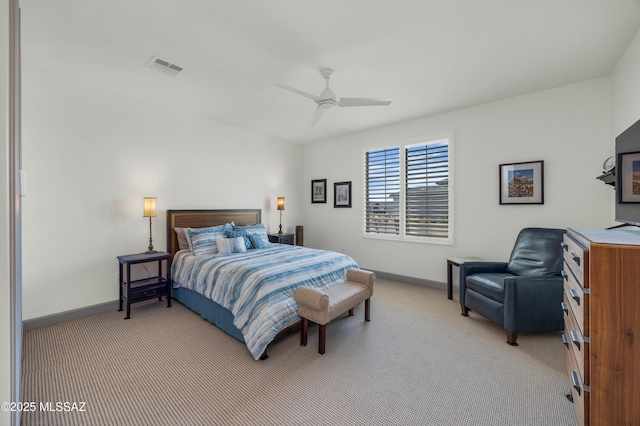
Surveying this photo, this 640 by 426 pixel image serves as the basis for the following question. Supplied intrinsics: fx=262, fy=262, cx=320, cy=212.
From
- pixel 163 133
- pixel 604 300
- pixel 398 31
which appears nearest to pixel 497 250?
pixel 604 300

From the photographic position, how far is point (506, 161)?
12.1ft

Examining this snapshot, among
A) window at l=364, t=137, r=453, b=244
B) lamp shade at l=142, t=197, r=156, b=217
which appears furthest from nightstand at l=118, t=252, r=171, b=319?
window at l=364, t=137, r=453, b=244

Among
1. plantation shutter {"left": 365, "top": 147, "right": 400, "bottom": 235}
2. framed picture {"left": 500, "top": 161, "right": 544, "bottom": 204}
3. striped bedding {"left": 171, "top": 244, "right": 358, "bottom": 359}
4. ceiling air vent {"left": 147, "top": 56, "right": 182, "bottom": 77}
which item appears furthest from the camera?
plantation shutter {"left": 365, "top": 147, "right": 400, "bottom": 235}

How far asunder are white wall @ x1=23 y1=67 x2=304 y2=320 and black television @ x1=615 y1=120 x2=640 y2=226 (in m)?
4.88

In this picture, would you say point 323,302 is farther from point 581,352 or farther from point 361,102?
point 361,102

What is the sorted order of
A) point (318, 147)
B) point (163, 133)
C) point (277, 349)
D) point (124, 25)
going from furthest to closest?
point (318, 147) → point (163, 133) → point (277, 349) → point (124, 25)

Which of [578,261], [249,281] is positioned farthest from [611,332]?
[249,281]

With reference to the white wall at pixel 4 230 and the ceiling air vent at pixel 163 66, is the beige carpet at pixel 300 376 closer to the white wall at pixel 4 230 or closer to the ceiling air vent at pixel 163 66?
the white wall at pixel 4 230

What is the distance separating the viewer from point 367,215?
525 cm

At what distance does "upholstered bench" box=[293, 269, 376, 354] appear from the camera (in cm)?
245

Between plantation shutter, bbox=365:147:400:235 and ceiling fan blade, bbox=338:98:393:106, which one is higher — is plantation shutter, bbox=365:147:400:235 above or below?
below

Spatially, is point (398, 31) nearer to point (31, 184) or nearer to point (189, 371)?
point (189, 371)

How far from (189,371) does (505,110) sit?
15.9 feet

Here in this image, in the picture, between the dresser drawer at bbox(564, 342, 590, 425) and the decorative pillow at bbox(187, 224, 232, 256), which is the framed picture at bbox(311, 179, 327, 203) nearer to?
the decorative pillow at bbox(187, 224, 232, 256)
